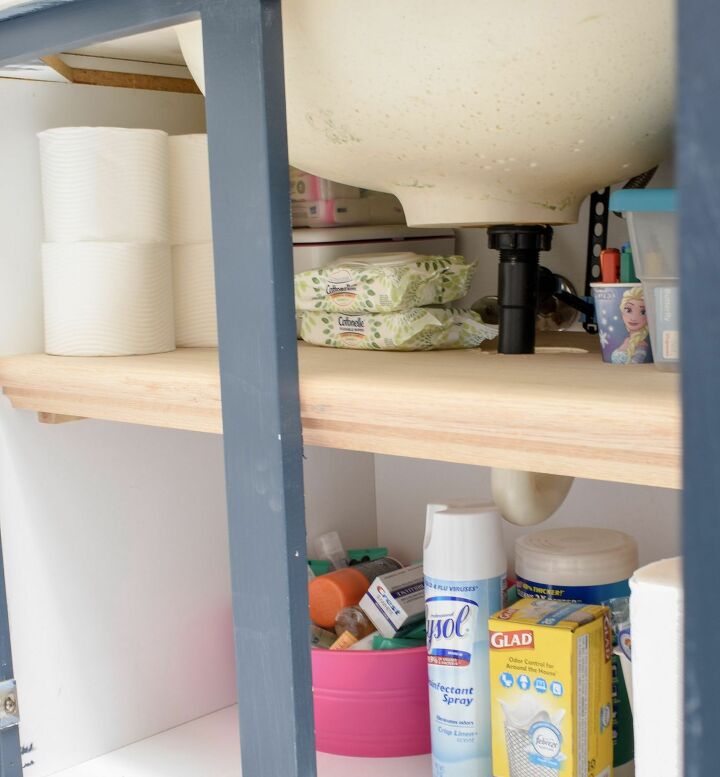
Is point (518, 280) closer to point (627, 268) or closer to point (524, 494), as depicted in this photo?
point (627, 268)

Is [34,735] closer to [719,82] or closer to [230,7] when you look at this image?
[230,7]

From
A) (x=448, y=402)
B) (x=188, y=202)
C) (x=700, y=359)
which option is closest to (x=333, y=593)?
(x=188, y=202)

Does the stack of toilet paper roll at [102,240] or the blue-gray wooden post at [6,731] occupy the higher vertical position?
the stack of toilet paper roll at [102,240]

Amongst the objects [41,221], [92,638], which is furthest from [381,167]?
[92,638]

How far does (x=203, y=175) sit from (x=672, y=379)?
549 mm

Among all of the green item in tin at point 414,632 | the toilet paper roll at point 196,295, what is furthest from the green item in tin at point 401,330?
the green item in tin at point 414,632

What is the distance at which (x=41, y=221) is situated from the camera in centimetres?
109

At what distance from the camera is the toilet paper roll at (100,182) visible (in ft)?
3.28

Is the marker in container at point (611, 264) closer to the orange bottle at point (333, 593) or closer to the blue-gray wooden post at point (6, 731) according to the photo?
the orange bottle at point (333, 593)

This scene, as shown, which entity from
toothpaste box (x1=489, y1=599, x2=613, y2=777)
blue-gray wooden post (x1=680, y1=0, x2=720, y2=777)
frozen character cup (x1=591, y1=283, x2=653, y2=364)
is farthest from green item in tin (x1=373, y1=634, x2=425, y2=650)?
blue-gray wooden post (x1=680, y1=0, x2=720, y2=777)

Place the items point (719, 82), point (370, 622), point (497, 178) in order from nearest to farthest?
point (719, 82)
point (497, 178)
point (370, 622)

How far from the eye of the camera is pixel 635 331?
2.66 feet

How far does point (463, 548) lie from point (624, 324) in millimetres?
247

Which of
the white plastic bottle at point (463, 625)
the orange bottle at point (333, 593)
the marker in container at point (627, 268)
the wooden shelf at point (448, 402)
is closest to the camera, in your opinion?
the wooden shelf at point (448, 402)
